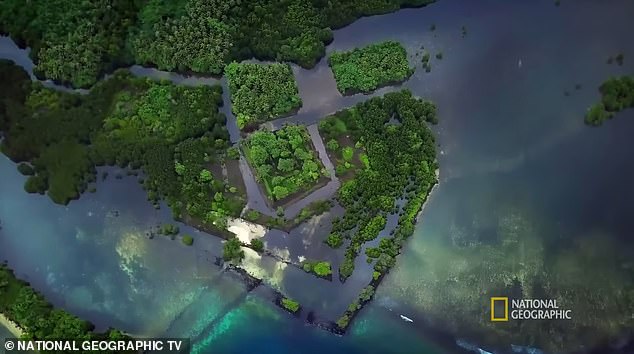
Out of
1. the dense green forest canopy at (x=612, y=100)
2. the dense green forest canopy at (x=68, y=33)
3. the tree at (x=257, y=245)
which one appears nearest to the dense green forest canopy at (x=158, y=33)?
Result: the dense green forest canopy at (x=68, y=33)

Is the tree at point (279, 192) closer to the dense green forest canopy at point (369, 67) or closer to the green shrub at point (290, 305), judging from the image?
the green shrub at point (290, 305)

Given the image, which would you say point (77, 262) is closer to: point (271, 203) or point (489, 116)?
point (271, 203)

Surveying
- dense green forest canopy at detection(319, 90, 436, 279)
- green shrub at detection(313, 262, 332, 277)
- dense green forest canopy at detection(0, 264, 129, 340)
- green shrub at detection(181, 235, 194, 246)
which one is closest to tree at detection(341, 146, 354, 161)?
dense green forest canopy at detection(319, 90, 436, 279)

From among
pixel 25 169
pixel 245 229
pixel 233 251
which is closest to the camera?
pixel 233 251

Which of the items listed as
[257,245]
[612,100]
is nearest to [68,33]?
[257,245]

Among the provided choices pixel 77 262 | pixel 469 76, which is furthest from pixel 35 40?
pixel 469 76

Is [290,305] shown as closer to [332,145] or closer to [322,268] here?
[322,268]
